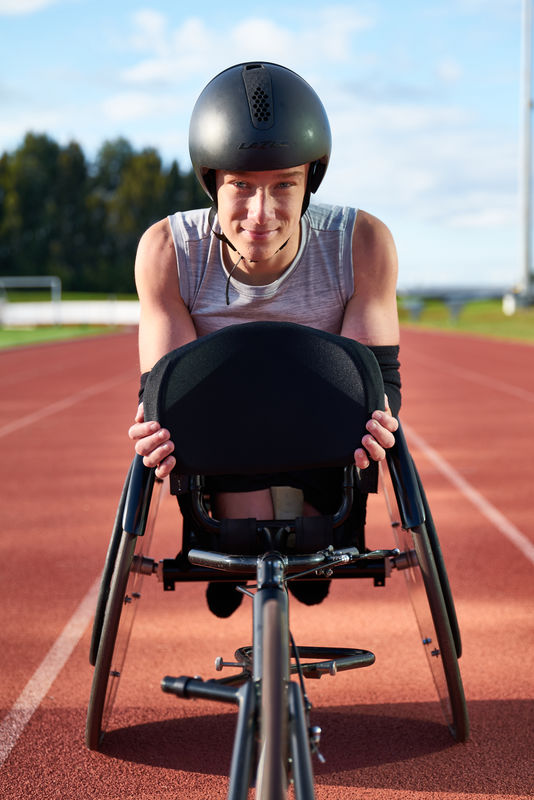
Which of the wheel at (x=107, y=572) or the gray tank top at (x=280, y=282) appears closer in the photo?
the wheel at (x=107, y=572)

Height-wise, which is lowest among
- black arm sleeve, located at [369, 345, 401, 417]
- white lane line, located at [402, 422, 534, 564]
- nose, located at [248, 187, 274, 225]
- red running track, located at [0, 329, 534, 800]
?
white lane line, located at [402, 422, 534, 564]

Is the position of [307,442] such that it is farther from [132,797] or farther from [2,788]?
[2,788]

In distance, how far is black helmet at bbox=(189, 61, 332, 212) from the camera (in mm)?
2721

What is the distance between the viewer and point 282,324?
2527 mm

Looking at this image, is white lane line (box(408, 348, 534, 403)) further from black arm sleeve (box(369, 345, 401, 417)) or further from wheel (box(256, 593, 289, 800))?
wheel (box(256, 593, 289, 800))

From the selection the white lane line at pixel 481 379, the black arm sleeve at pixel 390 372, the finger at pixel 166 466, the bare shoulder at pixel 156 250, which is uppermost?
the bare shoulder at pixel 156 250

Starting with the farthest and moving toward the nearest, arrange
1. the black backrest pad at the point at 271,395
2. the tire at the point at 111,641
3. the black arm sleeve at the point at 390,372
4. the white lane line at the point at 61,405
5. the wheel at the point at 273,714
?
the white lane line at the point at 61,405
the black arm sleeve at the point at 390,372
the tire at the point at 111,641
the black backrest pad at the point at 271,395
the wheel at the point at 273,714

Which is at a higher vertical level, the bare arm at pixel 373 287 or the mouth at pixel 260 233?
the mouth at pixel 260 233

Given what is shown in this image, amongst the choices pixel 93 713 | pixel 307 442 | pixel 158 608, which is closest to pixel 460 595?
pixel 158 608

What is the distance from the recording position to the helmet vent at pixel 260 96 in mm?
2732


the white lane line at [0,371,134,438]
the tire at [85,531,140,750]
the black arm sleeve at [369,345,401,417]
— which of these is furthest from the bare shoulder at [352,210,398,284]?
the white lane line at [0,371,134,438]

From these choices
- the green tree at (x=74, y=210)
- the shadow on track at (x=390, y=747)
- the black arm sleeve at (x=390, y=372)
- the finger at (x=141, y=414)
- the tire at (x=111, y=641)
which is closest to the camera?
the finger at (x=141, y=414)

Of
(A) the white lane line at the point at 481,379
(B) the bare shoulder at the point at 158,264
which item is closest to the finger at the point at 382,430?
(B) the bare shoulder at the point at 158,264

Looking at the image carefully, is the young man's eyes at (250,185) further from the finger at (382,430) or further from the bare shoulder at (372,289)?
the finger at (382,430)
